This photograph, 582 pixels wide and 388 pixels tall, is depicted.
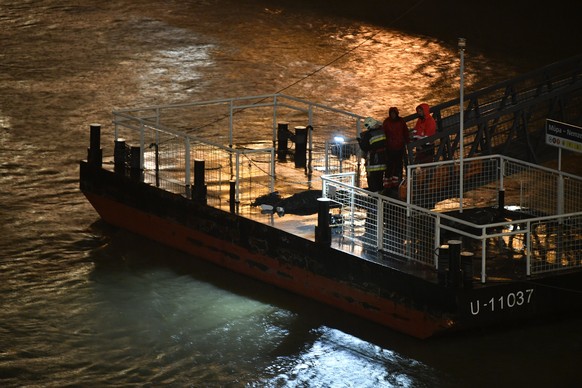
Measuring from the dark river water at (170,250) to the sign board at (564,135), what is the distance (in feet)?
8.90

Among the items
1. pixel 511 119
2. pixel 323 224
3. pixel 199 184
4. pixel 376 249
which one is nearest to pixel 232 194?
pixel 199 184

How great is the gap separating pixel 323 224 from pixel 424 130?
339 cm

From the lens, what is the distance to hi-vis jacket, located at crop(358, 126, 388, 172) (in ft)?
Result: 65.4

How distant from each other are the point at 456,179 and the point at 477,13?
74.1ft

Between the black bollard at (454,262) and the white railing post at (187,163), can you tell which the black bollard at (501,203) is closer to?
the black bollard at (454,262)

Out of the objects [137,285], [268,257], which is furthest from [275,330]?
[137,285]

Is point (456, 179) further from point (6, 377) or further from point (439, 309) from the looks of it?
point (6, 377)

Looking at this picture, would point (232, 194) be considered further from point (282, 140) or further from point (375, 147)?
point (282, 140)

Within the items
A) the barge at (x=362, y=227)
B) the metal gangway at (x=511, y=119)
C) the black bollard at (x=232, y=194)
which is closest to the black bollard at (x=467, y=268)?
the barge at (x=362, y=227)

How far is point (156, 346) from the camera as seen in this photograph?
56.8ft

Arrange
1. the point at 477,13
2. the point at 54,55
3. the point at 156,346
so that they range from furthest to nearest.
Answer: the point at 477,13 < the point at 54,55 < the point at 156,346

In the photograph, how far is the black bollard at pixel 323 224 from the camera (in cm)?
1819

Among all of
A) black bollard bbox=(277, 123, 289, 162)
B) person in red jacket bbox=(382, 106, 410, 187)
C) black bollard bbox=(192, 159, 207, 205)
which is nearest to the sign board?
person in red jacket bbox=(382, 106, 410, 187)

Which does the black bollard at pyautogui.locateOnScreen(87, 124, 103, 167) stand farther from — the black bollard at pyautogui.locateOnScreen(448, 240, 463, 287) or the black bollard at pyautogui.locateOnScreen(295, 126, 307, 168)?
the black bollard at pyautogui.locateOnScreen(448, 240, 463, 287)
